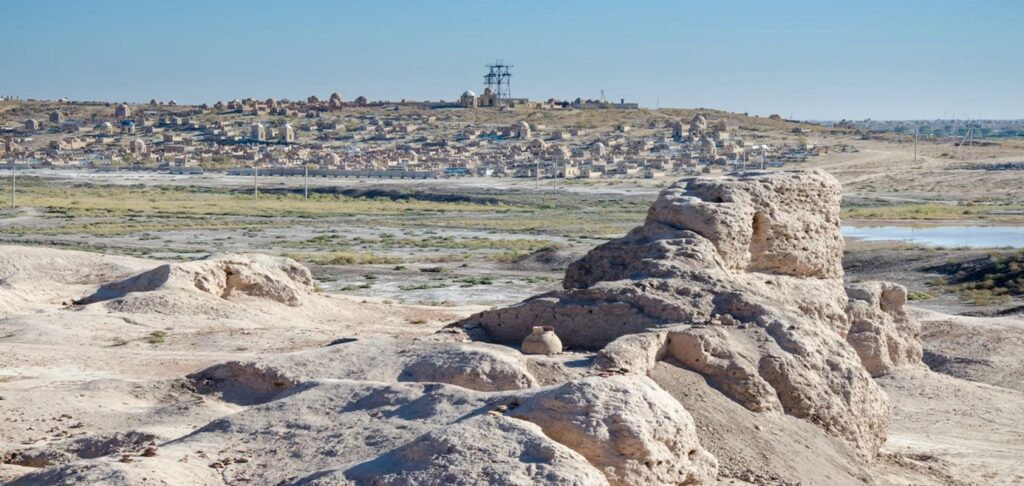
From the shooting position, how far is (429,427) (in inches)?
334

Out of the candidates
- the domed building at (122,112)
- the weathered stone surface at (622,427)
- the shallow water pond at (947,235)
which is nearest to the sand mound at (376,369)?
the weathered stone surface at (622,427)

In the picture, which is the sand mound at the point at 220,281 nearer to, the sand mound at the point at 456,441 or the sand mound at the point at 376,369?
the sand mound at the point at 376,369

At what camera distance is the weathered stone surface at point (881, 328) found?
47.8 feet

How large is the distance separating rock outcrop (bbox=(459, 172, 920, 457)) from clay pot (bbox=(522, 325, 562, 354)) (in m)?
0.50

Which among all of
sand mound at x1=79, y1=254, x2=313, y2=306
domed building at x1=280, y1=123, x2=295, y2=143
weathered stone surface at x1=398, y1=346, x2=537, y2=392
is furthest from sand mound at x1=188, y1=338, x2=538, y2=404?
domed building at x1=280, y1=123, x2=295, y2=143

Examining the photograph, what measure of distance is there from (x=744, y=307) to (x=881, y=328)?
366 centimetres

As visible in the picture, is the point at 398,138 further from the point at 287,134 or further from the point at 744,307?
the point at 744,307

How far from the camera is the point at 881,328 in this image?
48.5 ft

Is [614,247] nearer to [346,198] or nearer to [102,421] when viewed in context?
[102,421]

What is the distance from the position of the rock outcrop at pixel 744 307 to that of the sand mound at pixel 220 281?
6778 millimetres

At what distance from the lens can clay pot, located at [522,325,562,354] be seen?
11.4 metres

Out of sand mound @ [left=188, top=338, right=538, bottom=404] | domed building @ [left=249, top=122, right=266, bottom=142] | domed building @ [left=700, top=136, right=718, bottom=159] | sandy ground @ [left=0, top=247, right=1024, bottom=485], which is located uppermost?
sand mound @ [left=188, top=338, right=538, bottom=404]

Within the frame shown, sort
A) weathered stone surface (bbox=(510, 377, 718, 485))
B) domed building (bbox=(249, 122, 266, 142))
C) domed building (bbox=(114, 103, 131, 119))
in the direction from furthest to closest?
1. domed building (bbox=(114, 103, 131, 119))
2. domed building (bbox=(249, 122, 266, 142))
3. weathered stone surface (bbox=(510, 377, 718, 485))

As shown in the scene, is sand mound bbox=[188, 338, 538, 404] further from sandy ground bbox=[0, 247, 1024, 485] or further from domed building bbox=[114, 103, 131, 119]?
domed building bbox=[114, 103, 131, 119]
